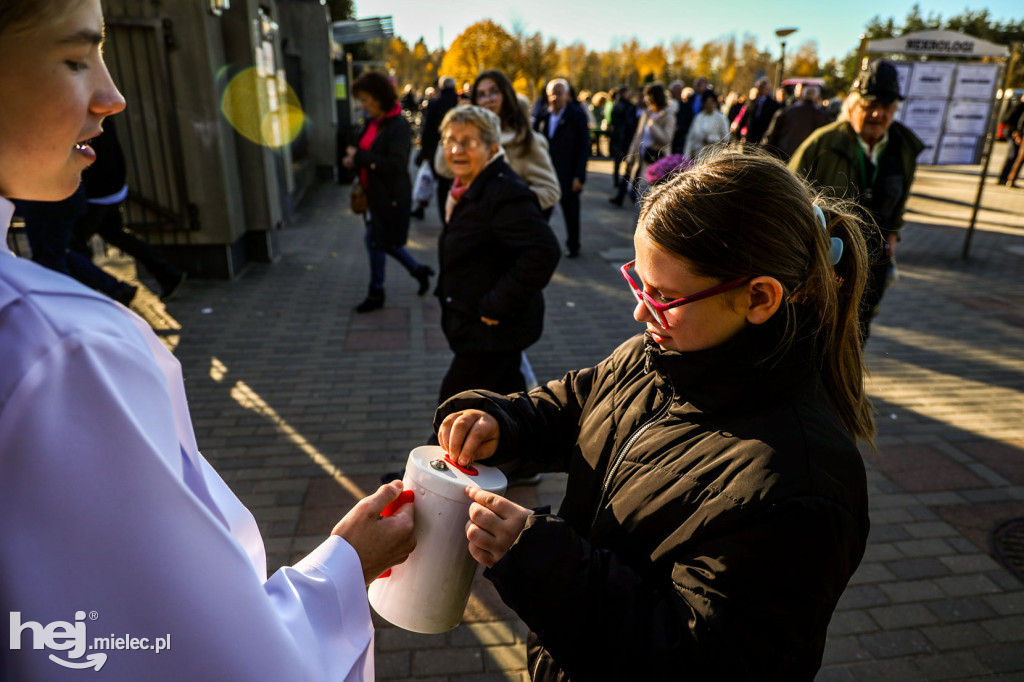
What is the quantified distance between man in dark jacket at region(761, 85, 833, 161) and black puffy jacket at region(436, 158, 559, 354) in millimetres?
6505

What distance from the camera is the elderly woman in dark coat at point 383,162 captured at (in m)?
5.95

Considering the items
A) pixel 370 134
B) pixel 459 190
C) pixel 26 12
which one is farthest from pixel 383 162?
pixel 26 12

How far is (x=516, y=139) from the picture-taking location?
192 inches

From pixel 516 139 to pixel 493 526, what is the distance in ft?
13.1

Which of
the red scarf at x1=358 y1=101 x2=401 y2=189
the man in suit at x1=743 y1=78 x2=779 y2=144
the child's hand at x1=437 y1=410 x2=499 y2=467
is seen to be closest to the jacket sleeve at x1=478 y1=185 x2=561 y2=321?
the child's hand at x1=437 y1=410 x2=499 y2=467

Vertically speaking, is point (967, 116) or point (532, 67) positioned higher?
point (532, 67)

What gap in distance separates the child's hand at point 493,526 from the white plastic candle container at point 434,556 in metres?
0.06

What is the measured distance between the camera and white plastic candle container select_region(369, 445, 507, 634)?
4.66 ft

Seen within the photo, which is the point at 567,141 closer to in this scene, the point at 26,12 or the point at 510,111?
the point at 510,111

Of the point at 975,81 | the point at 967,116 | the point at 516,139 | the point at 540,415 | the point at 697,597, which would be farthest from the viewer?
the point at 967,116

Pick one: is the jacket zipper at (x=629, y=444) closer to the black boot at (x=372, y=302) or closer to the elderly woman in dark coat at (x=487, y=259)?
the elderly woman in dark coat at (x=487, y=259)

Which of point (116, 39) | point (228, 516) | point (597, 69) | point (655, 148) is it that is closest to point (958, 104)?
point (655, 148)

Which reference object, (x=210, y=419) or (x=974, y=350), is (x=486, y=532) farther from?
(x=974, y=350)

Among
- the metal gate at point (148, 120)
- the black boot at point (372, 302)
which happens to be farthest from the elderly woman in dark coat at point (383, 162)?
the metal gate at point (148, 120)
